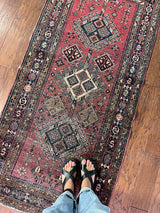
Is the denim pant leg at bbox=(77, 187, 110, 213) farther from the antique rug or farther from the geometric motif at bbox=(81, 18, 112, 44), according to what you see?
the geometric motif at bbox=(81, 18, 112, 44)

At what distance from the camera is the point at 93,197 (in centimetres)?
88

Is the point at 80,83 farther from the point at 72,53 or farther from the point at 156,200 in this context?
the point at 156,200

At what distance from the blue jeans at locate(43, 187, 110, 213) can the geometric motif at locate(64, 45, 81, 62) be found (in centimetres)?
78

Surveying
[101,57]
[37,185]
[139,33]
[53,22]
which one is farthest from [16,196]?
[139,33]

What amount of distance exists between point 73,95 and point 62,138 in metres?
0.27

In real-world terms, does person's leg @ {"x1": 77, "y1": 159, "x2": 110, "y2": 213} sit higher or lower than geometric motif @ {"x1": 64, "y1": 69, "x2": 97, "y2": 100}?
lower

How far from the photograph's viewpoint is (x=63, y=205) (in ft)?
2.78

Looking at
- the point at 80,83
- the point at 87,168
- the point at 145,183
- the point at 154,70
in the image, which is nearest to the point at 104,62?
the point at 80,83

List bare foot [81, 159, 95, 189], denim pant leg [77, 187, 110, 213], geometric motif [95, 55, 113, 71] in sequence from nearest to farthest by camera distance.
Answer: denim pant leg [77, 187, 110, 213] < bare foot [81, 159, 95, 189] < geometric motif [95, 55, 113, 71]

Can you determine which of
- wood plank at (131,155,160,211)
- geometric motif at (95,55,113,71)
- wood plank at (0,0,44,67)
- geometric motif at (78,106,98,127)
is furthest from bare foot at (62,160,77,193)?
wood plank at (0,0,44,67)

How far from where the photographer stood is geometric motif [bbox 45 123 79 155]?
1.08m

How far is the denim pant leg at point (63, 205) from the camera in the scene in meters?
0.81

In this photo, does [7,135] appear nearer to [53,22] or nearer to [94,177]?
[94,177]

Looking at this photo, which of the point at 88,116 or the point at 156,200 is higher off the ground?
the point at 88,116
